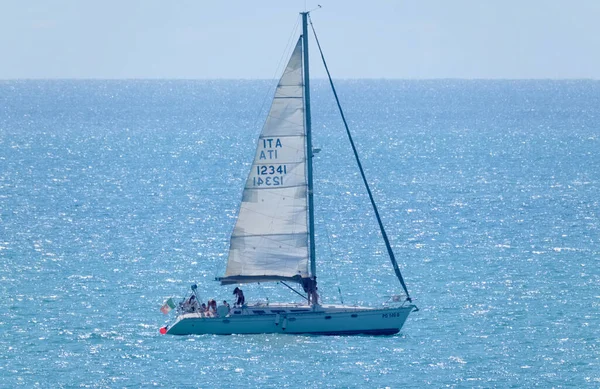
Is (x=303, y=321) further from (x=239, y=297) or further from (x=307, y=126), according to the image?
(x=307, y=126)

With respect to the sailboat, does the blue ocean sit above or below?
below

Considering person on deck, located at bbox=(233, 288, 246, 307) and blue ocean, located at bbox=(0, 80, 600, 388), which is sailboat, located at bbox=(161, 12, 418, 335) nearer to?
person on deck, located at bbox=(233, 288, 246, 307)

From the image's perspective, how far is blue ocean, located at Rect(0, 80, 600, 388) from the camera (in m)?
53.6

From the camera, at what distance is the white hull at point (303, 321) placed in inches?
2251

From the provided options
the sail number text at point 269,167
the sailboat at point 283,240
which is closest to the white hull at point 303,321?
the sailboat at point 283,240

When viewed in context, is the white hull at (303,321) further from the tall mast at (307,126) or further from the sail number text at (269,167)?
the sail number text at (269,167)

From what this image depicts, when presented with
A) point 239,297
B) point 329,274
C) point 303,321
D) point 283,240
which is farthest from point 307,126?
point 329,274

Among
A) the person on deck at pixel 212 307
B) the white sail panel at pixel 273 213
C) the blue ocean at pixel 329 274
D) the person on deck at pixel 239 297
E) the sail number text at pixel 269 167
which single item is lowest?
the blue ocean at pixel 329 274

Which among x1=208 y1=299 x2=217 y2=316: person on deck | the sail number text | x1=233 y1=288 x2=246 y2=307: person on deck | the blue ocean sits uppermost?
the sail number text

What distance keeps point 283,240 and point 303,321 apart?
3544mm

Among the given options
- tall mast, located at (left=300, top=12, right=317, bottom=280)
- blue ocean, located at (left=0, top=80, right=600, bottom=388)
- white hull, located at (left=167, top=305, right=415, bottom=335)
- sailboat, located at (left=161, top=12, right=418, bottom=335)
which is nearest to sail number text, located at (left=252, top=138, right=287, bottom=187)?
sailboat, located at (left=161, top=12, right=418, bottom=335)

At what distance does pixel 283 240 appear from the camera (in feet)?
A: 191

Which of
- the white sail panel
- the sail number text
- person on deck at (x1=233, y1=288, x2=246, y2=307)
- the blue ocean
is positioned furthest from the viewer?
the white sail panel

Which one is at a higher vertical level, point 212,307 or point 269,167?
point 269,167
